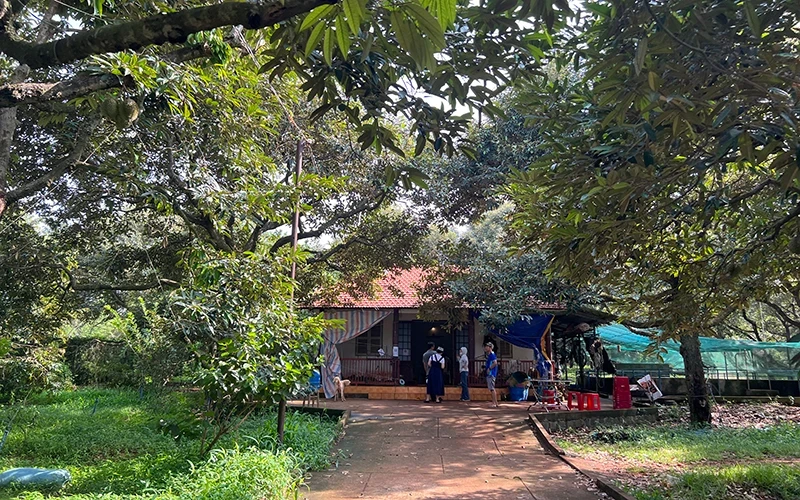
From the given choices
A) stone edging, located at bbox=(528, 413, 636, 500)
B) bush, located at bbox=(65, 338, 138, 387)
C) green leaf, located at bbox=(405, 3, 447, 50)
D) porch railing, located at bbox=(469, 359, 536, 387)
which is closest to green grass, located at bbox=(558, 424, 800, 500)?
stone edging, located at bbox=(528, 413, 636, 500)

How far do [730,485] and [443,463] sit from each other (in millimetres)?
3299

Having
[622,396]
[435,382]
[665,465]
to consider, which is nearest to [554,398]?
[622,396]

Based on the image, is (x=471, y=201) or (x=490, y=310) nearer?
(x=490, y=310)

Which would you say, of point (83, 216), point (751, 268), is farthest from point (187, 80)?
point (83, 216)

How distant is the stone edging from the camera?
212 inches

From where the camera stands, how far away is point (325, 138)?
10570mm

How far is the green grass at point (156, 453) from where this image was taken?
4.46 m

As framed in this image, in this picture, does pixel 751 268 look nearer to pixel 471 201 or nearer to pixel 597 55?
pixel 597 55

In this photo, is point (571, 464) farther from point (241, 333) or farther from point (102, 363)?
point (102, 363)

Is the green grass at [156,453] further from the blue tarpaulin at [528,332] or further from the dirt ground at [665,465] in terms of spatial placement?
the blue tarpaulin at [528,332]

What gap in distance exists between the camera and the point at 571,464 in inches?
270

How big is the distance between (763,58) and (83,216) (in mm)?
10454

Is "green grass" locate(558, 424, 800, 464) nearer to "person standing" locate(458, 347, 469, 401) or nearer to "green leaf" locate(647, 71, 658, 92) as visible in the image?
"person standing" locate(458, 347, 469, 401)

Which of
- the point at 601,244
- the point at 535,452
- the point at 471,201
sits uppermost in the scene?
the point at 471,201
